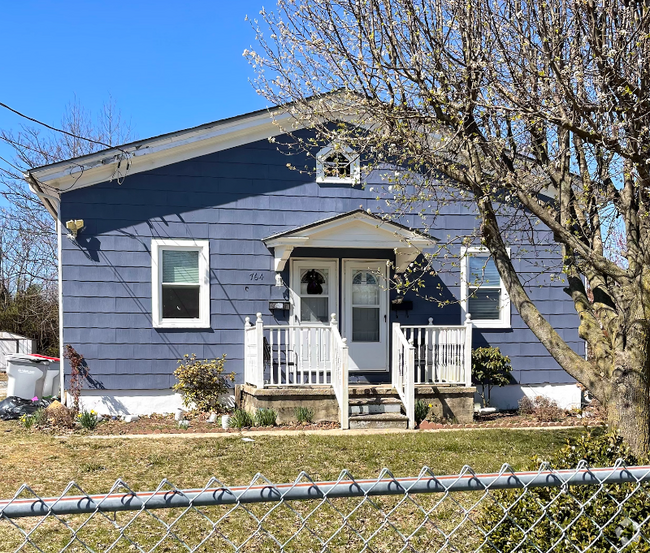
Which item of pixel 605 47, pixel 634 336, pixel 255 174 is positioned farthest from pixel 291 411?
pixel 605 47

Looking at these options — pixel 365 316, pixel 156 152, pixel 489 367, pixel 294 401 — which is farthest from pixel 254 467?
pixel 156 152

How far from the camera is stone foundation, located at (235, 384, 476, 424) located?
31.6ft

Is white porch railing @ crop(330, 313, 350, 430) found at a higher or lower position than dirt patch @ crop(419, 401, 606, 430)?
higher

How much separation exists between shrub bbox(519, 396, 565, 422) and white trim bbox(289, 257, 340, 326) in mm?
3667

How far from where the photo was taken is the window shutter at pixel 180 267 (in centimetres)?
1066

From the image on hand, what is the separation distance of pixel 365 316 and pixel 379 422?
2396 mm

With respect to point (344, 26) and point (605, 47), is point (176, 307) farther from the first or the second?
point (605, 47)

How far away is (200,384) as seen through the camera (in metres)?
10.3

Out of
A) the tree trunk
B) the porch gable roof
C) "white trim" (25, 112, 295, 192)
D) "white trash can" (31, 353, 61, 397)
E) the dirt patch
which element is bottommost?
the dirt patch

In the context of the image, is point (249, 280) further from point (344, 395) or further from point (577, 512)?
point (577, 512)

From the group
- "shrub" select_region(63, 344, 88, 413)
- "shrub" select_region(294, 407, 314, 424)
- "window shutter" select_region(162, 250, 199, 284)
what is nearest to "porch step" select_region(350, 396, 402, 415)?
"shrub" select_region(294, 407, 314, 424)

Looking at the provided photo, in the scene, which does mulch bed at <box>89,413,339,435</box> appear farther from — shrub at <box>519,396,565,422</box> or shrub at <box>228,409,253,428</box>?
shrub at <box>519,396,565,422</box>

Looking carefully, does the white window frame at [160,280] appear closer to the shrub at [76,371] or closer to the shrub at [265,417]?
the shrub at [76,371]

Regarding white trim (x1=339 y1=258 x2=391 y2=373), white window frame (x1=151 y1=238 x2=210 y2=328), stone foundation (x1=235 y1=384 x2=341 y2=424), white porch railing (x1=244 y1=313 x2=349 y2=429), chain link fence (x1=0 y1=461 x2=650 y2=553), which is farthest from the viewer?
white trim (x1=339 y1=258 x2=391 y2=373)
